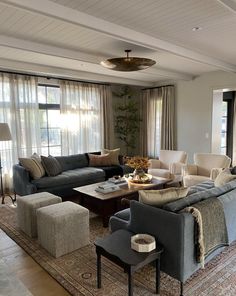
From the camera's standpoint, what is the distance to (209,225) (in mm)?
2383

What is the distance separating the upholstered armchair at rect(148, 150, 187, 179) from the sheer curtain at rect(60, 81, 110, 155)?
1.80m

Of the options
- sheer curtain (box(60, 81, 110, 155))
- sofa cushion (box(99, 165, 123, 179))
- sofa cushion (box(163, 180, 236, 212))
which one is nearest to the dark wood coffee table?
sofa cushion (box(163, 180, 236, 212))

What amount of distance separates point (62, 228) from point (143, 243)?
1.14m

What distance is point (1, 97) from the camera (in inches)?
205

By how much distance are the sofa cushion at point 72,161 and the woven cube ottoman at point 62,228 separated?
2414 mm

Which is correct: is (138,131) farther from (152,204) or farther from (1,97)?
(152,204)

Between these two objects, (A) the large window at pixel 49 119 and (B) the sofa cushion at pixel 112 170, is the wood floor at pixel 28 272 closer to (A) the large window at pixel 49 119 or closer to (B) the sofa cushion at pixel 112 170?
(B) the sofa cushion at pixel 112 170

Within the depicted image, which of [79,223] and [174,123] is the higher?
[174,123]

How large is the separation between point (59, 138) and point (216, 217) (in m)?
4.66

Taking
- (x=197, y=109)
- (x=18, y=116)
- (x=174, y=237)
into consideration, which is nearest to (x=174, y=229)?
(x=174, y=237)

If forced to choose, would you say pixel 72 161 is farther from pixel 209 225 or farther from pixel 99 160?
pixel 209 225

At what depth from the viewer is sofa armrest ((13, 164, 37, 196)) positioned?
4.54m

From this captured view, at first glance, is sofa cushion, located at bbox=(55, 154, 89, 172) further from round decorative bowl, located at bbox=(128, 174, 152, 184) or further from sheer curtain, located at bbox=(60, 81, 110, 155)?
round decorative bowl, located at bbox=(128, 174, 152, 184)

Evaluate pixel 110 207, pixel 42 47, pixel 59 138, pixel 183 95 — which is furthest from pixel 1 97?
pixel 183 95
